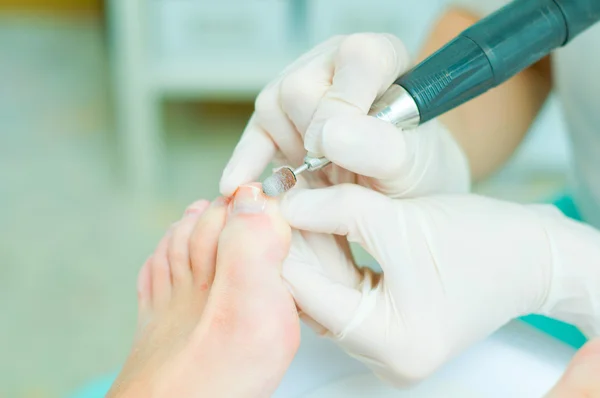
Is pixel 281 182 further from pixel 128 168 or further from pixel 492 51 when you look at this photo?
pixel 128 168

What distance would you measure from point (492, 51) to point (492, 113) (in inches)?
12.8

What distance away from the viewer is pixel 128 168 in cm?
171

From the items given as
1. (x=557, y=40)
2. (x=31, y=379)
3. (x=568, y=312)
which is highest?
(x=557, y=40)

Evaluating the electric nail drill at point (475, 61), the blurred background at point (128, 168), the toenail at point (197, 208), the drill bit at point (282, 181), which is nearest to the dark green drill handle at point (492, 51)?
the electric nail drill at point (475, 61)

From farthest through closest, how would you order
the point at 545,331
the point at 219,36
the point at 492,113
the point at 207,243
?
the point at 219,36
the point at 492,113
the point at 545,331
the point at 207,243

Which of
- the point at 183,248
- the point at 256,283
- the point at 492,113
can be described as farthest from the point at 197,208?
the point at 492,113

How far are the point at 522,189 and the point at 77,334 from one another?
1.05 meters

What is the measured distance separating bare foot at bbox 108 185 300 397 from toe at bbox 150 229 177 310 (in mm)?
67

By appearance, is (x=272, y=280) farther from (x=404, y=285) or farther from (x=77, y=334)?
(x=77, y=334)

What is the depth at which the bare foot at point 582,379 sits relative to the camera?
48cm

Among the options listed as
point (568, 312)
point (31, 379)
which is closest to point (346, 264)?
point (568, 312)

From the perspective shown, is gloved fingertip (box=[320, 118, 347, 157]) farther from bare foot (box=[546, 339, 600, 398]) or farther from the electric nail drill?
bare foot (box=[546, 339, 600, 398])

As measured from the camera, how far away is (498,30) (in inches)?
21.0

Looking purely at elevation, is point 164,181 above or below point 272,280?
below
